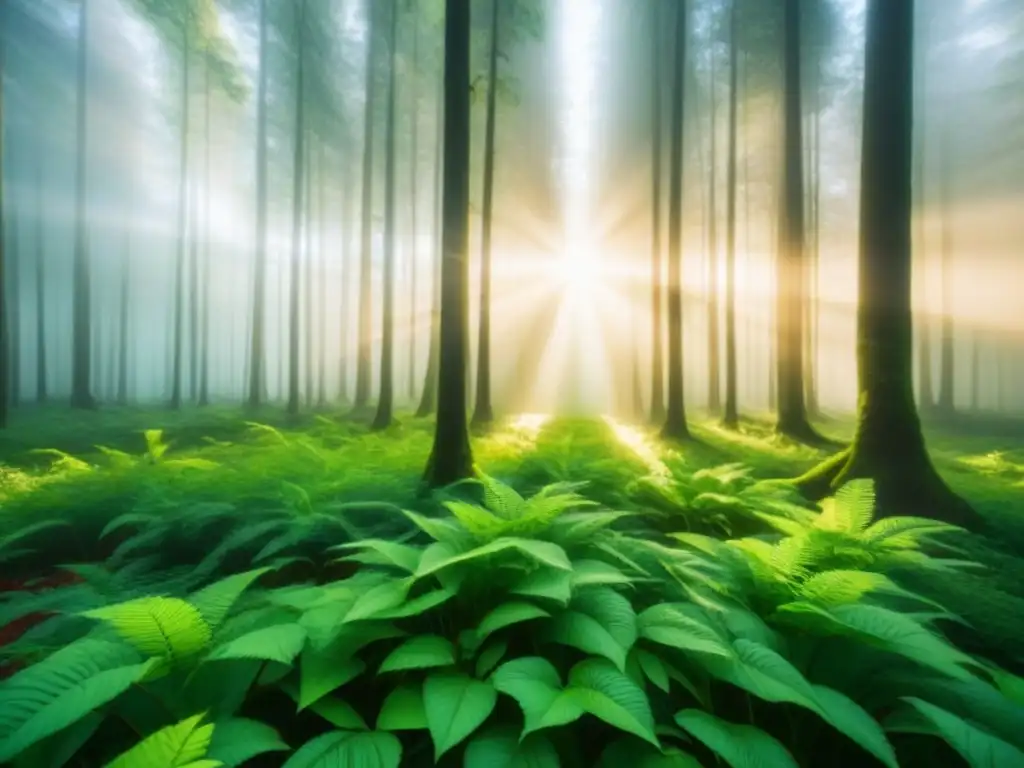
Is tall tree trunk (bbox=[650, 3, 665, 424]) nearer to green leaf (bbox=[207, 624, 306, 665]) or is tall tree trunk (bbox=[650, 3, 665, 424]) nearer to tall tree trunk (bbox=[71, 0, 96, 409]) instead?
green leaf (bbox=[207, 624, 306, 665])

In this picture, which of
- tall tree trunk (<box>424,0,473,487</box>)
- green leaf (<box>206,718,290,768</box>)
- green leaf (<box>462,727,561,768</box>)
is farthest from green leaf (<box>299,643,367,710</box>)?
tall tree trunk (<box>424,0,473,487</box>)

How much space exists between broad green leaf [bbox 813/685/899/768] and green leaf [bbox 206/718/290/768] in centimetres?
200

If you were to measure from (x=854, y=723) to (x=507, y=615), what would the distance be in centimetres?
136

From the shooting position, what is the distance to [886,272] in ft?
16.1

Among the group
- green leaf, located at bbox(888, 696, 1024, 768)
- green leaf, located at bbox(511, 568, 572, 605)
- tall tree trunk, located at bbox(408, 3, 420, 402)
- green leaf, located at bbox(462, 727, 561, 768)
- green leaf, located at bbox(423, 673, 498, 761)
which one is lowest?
green leaf, located at bbox(462, 727, 561, 768)

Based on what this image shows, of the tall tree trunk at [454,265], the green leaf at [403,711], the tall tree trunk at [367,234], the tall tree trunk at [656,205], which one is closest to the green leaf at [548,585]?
the green leaf at [403,711]

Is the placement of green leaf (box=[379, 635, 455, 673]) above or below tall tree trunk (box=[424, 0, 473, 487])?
below

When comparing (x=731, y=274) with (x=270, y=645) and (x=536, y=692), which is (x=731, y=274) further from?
(x=270, y=645)

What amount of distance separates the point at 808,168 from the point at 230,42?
637 inches

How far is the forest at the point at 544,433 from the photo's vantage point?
193 cm

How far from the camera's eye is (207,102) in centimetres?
1510

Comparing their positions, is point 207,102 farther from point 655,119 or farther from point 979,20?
point 979,20

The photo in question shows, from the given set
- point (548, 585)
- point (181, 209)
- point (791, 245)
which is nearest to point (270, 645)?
point (548, 585)

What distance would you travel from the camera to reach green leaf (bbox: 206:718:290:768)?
1.64 metres
